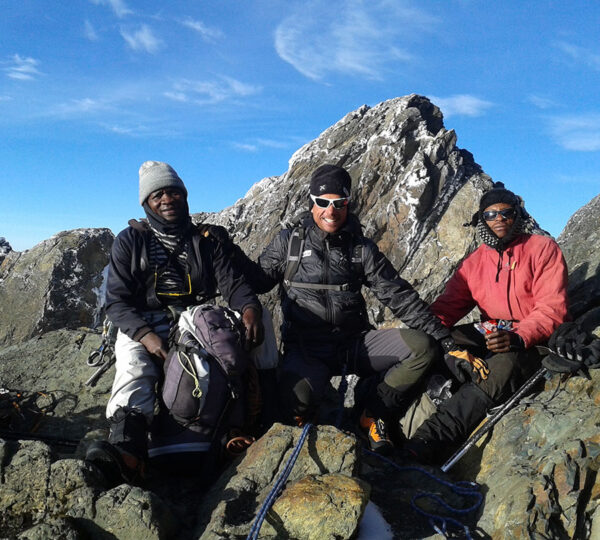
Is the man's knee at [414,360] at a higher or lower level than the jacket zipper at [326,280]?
lower

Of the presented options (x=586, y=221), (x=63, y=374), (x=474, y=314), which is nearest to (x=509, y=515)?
(x=63, y=374)

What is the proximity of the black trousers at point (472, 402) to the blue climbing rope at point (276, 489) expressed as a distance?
1.97 metres

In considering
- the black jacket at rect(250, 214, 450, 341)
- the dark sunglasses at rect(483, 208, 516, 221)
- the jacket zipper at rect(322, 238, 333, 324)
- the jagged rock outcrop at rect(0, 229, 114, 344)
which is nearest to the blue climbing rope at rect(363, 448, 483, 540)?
the black jacket at rect(250, 214, 450, 341)

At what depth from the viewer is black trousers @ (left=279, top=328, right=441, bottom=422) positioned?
6719 millimetres

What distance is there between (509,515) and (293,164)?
19.0m

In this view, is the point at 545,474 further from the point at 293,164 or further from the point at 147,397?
the point at 293,164

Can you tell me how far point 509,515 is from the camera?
4.52 m

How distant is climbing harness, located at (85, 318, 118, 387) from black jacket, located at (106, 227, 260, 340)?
26.5 inches

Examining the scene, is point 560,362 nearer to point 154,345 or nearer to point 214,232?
point 214,232

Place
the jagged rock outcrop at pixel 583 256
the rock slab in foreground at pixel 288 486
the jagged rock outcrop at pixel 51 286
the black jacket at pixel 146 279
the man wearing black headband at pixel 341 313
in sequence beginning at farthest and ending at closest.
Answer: the jagged rock outcrop at pixel 51 286
the jagged rock outcrop at pixel 583 256
the man wearing black headband at pixel 341 313
the black jacket at pixel 146 279
the rock slab in foreground at pixel 288 486

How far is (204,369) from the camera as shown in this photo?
5754 millimetres

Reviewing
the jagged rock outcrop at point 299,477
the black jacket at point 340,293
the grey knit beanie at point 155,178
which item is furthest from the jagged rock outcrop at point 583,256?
the grey knit beanie at point 155,178

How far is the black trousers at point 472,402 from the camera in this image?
629cm

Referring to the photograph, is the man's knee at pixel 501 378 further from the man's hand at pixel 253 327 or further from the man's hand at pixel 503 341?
the man's hand at pixel 253 327
